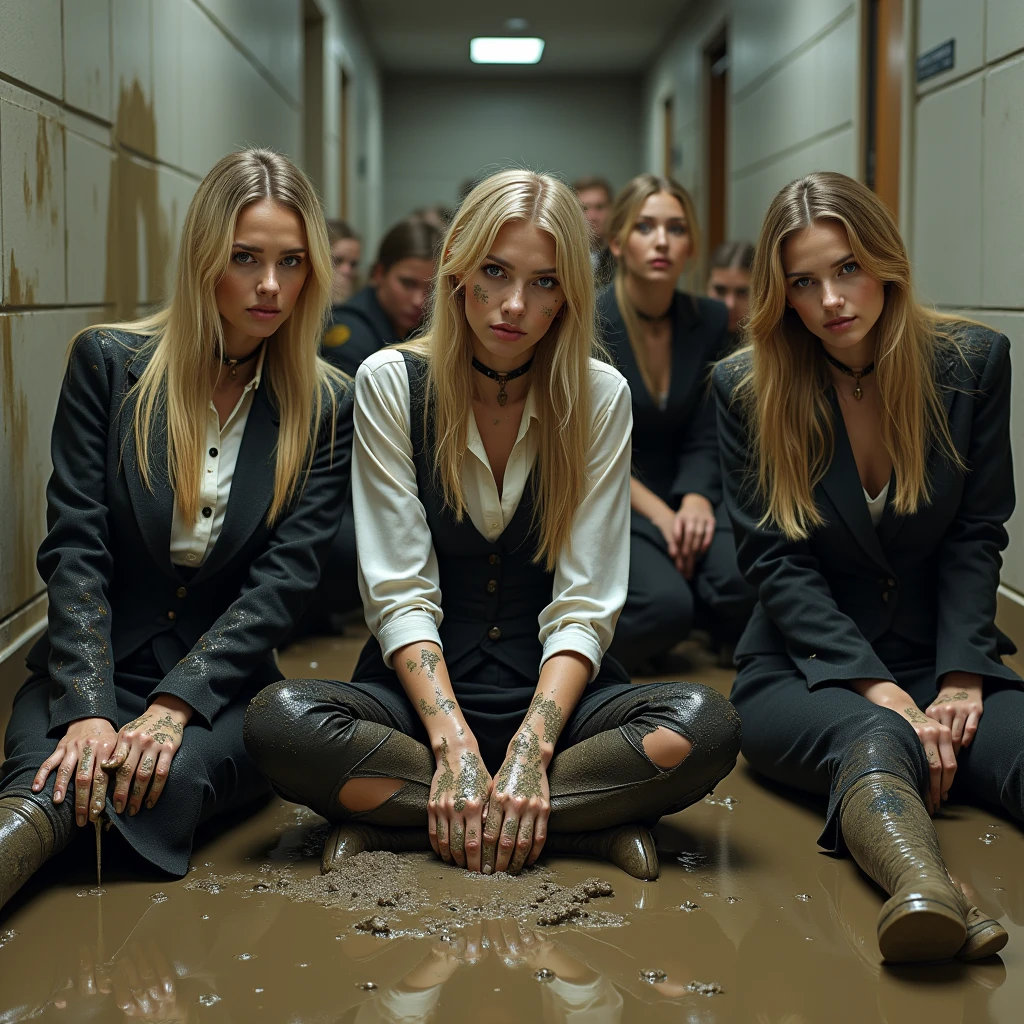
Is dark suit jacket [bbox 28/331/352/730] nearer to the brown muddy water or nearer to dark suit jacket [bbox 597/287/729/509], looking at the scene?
the brown muddy water

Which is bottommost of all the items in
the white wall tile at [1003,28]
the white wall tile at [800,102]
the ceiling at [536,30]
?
the white wall tile at [1003,28]

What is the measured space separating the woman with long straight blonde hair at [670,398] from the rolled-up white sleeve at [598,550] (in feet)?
3.53

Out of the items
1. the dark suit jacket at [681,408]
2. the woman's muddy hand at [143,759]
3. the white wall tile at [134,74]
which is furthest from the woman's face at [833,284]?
the white wall tile at [134,74]

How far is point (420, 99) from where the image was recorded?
46.7 feet

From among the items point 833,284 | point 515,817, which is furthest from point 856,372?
point 515,817

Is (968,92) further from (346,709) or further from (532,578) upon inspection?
(346,709)

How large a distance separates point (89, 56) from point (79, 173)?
32 centimetres

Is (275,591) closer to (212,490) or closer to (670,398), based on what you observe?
(212,490)

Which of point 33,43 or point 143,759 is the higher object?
point 33,43

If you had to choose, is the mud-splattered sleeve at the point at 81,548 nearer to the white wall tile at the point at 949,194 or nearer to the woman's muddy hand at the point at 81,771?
the woman's muddy hand at the point at 81,771

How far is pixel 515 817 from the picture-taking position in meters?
1.95

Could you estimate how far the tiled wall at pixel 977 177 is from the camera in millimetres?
3256

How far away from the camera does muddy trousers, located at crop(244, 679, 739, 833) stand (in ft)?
6.47

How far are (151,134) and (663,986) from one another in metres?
3.15
